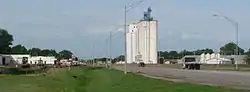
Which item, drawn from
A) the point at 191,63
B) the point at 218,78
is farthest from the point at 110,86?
the point at 191,63

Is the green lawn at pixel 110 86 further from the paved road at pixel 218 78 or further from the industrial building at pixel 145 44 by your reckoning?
the industrial building at pixel 145 44

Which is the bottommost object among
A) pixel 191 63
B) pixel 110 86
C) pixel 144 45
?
pixel 110 86

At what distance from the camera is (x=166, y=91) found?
31656 millimetres

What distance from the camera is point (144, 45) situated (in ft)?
636

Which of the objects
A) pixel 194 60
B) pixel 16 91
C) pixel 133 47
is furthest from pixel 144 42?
pixel 16 91

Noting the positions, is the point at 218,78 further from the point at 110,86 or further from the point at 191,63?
the point at 191,63

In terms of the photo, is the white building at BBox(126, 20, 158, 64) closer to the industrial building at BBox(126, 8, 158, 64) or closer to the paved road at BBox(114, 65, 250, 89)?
the industrial building at BBox(126, 8, 158, 64)

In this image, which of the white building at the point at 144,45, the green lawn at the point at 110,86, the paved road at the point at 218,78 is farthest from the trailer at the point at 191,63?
the white building at the point at 144,45

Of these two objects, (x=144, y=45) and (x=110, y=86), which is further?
(x=144, y=45)

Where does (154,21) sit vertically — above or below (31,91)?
above

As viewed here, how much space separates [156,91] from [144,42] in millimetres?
161243

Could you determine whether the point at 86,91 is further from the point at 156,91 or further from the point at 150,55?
the point at 150,55

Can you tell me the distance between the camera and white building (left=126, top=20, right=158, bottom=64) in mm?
191250

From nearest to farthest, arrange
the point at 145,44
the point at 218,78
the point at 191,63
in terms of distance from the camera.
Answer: the point at 218,78, the point at 191,63, the point at 145,44
